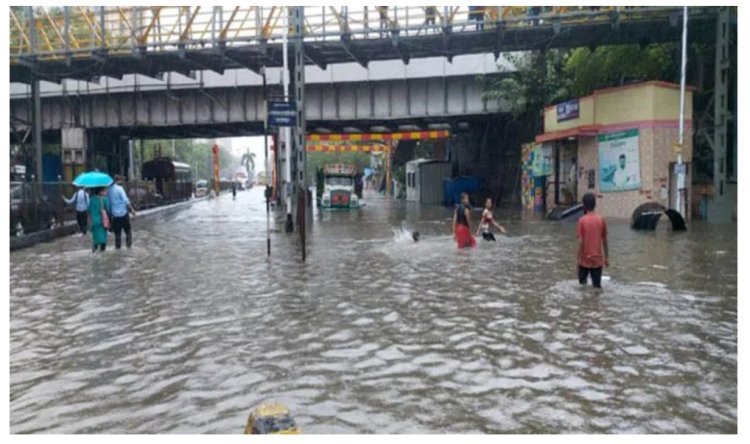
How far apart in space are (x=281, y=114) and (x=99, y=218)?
487 cm

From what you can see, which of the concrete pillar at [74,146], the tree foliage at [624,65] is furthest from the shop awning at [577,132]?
the concrete pillar at [74,146]

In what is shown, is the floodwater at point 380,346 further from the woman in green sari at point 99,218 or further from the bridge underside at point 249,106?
the bridge underside at point 249,106

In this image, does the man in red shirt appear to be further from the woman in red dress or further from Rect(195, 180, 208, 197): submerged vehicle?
Rect(195, 180, 208, 197): submerged vehicle

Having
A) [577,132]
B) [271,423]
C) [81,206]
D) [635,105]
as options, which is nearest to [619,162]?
[635,105]

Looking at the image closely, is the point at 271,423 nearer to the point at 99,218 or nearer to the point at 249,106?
the point at 99,218

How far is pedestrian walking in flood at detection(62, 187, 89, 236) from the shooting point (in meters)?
21.7

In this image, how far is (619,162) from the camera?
2800cm

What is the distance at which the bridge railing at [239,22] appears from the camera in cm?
2520

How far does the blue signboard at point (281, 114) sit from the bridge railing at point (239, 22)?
887 centimetres

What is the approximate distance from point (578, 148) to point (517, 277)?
67.4ft

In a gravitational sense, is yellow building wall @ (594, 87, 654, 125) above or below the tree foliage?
below

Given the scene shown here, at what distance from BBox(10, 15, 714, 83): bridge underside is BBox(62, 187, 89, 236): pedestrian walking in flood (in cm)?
834

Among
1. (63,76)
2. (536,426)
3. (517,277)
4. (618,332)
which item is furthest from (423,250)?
(63,76)

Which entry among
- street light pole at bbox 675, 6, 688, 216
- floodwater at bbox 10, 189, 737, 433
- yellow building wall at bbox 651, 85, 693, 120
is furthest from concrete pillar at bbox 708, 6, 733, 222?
floodwater at bbox 10, 189, 737, 433
